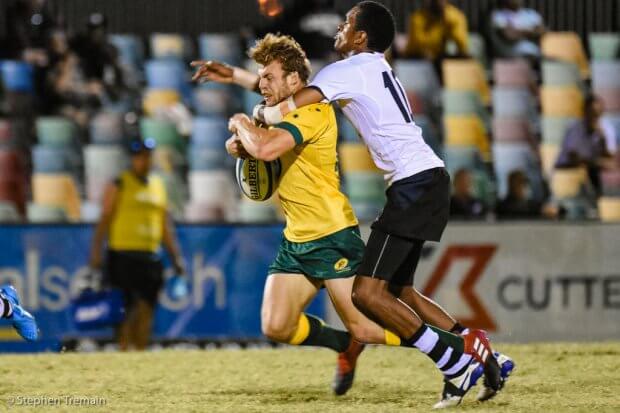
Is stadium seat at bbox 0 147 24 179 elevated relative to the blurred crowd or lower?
lower

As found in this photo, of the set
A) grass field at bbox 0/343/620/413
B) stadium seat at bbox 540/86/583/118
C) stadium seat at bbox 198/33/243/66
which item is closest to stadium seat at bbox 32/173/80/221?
stadium seat at bbox 198/33/243/66

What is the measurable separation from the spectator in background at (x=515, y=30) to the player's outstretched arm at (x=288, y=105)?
7706 millimetres

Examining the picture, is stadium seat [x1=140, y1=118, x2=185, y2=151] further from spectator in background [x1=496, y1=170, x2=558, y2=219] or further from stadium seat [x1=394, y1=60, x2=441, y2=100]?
spectator in background [x1=496, y1=170, x2=558, y2=219]

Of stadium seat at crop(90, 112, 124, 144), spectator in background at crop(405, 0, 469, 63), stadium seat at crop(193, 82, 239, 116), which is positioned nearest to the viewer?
stadium seat at crop(90, 112, 124, 144)

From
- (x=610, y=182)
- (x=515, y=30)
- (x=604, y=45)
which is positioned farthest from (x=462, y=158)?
(x=604, y=45)

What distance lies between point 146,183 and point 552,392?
5.53m

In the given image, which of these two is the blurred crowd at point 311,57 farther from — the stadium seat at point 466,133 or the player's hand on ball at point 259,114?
the player's hand on ball at point 259,114

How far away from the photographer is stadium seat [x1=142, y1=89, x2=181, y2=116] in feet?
46.6

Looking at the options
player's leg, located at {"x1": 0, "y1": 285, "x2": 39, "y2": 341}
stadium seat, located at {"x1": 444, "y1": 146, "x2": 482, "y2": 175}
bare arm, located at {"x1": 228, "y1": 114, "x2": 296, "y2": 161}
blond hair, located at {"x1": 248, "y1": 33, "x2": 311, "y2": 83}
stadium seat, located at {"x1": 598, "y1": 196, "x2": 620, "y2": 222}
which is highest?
blond hair, located at {"x1": 248, "y1": 33, "x2": 311, "y2": 83}

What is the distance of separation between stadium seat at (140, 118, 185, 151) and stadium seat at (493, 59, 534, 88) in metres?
3.55

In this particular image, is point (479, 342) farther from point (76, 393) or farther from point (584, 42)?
point (584, 42)

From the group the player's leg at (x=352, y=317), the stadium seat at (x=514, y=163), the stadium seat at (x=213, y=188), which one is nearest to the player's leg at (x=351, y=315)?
the player's leg at (x=352, y=317)

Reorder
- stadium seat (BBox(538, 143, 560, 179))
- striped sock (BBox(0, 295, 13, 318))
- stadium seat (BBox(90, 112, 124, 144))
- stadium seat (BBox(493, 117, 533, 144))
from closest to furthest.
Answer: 1. striped sock (BBox(0, 295, 13, 318))
2. stadium seat (BBox(538, 143, 560, 179))
3. stadium seat (BBox(90, 112, 124, 144))
4. stadium seat (BBox(493, 117, 533, 144))

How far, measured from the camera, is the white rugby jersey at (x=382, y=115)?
6.92 metres
